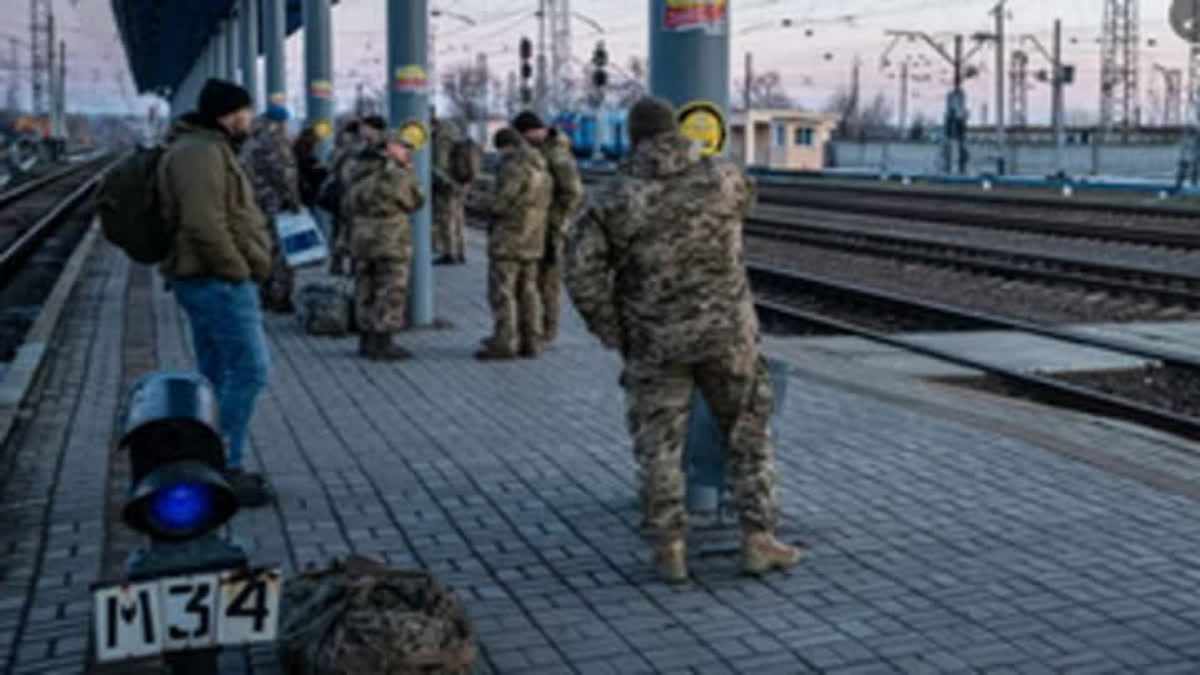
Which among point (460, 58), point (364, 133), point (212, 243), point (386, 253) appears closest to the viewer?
point (212, 243)

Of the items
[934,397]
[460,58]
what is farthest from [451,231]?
[460,58]

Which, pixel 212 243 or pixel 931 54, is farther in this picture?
pixel 931 54

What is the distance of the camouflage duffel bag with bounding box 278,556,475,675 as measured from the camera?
4.52m

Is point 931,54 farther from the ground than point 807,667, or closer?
farther from the ground

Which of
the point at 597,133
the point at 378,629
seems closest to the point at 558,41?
the point at 597,133

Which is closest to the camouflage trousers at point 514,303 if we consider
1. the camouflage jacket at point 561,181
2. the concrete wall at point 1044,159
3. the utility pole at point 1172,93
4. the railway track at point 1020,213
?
the camouflage jacket at point 561,181

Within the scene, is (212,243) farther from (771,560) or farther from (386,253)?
(386,253)

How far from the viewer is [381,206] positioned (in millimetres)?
11016

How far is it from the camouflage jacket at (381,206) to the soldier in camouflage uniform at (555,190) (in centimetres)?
99

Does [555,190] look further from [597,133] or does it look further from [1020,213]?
[597,133]

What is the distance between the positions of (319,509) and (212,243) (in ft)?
4.42

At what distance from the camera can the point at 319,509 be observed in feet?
23.0

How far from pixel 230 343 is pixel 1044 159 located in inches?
1841

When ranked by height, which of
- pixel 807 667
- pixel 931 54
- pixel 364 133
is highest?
pixel 931 54
